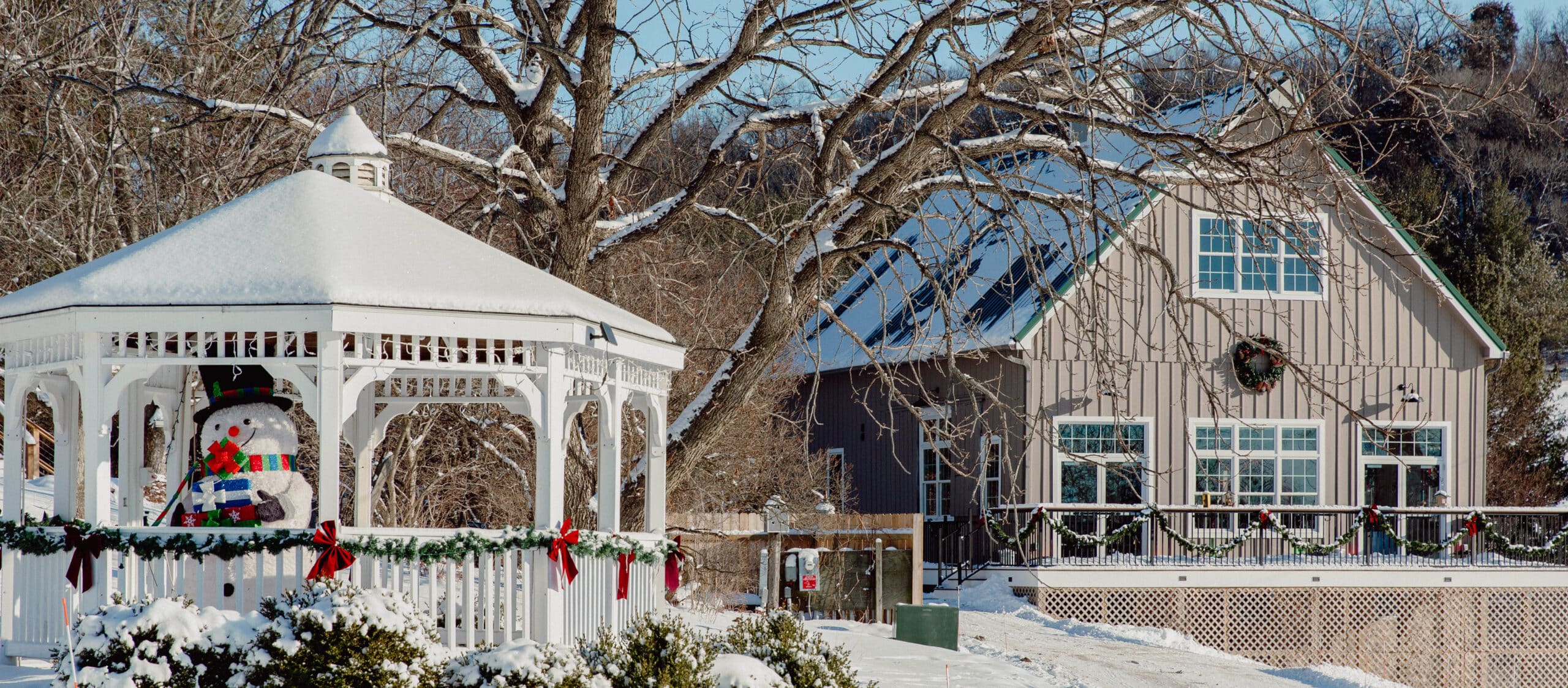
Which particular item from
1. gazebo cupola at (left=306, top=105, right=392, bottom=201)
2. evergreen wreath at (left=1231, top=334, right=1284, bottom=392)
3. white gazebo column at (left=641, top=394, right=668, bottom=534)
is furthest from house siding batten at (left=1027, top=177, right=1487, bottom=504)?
gazebo cupola at (left=306, top=105, right=392, bottom=201)

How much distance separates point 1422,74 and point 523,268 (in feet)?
19.1

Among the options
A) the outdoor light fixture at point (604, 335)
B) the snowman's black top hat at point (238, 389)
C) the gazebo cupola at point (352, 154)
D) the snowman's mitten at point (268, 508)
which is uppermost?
the gazebo cupola at point (352, 154)

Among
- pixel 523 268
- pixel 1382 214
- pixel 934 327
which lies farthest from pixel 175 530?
pixel 1382 214

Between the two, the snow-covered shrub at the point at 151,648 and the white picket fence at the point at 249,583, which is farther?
the white picket fence at the point at 249,583

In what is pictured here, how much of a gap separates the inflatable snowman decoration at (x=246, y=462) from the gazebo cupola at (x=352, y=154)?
168cm

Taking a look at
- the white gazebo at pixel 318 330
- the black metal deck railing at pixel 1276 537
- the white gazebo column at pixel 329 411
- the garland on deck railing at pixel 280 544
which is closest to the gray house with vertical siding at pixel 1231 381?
the black metal deck railing at pixel 1276 537

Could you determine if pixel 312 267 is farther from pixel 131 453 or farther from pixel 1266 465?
pixel 1266 465

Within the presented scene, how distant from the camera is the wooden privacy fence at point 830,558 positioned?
57.3 ft

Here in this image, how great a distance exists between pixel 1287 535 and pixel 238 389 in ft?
53.0

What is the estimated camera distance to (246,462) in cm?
888

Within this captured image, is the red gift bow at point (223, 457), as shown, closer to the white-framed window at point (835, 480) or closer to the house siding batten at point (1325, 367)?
the white-framed window at point (835, 480)

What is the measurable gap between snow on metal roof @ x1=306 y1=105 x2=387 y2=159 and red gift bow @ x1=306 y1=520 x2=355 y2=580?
3055 millimetres

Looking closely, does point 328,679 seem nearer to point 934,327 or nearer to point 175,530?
point 175,530

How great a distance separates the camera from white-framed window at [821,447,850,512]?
73.9ft
